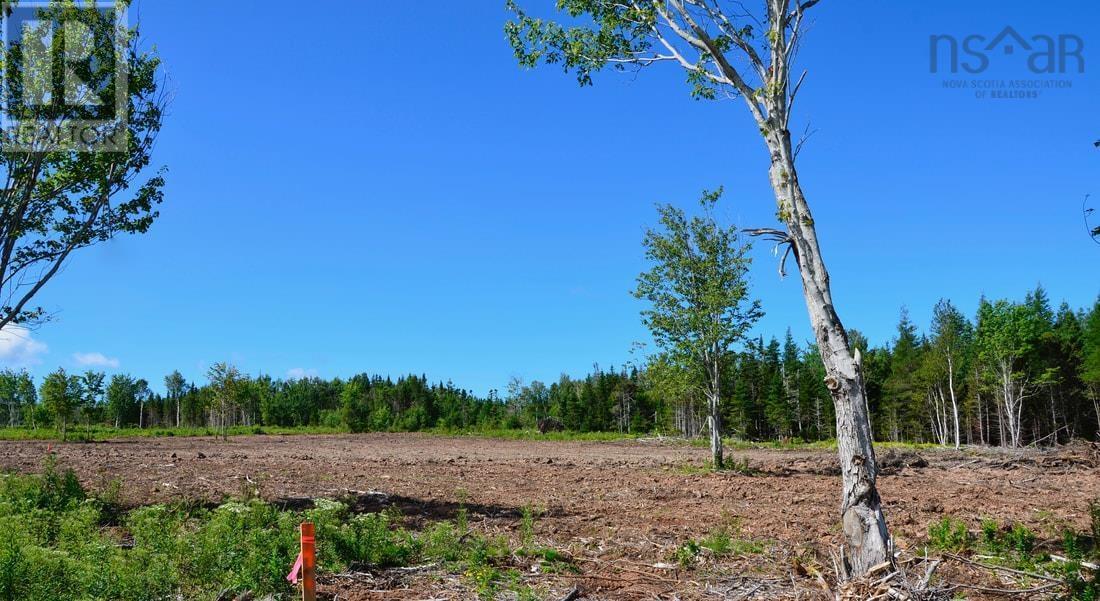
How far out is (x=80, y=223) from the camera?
14.0m

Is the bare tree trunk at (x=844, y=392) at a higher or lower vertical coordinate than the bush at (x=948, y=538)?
higher

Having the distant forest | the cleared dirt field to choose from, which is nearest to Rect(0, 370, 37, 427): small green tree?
the distant forest

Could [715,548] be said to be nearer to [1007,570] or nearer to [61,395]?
[1007,570]

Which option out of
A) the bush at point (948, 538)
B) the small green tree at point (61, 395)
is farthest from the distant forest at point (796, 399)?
the bush at point (948, 538)

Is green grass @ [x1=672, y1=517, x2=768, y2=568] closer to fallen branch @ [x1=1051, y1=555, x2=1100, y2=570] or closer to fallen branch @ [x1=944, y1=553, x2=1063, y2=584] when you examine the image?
fallen branch @ [x1=944, y1=553, x2=1063, y2=584]

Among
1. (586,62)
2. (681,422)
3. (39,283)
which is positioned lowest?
(681,422)

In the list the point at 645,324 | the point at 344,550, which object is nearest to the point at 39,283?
the point at 344,550

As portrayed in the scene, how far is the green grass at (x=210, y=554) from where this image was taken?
5621 mm

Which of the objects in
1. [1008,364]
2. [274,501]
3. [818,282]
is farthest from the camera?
[1008,364]

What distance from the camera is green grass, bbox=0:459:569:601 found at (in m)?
→ 5.62

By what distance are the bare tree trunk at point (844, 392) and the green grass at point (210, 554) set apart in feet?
10.6

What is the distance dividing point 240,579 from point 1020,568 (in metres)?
7.83

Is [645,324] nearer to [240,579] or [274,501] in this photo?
[274,501]

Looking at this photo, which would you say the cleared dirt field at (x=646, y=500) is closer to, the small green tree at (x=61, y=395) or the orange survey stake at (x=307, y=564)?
the orange survey stake at (x=307, y=564)
